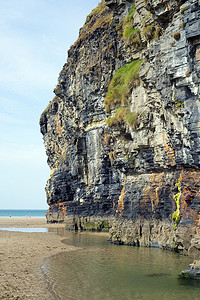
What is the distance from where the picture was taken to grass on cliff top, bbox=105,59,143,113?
33875mm

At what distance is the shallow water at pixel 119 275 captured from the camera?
13875 millimetres

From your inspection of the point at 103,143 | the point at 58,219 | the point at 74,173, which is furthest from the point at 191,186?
the point at 58,219

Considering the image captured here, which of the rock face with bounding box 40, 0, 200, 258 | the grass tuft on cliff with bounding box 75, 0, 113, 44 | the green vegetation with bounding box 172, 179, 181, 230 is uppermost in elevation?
the grass tuft on cliff with bounding box 75, 0, 113, 44

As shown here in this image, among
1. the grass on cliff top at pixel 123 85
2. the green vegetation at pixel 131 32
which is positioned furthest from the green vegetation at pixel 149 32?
the grass on cliff top at pixel 123 85

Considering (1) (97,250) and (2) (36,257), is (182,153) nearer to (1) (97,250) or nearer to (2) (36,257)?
(1) (97,250)

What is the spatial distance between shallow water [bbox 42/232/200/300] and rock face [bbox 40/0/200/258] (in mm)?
2077

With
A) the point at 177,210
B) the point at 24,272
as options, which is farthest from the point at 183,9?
the point at 24,272

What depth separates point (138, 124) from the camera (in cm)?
3102

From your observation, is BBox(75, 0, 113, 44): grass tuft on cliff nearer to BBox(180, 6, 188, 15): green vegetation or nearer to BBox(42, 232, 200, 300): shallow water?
BBox(180, 6, 188, 15): green vegetation

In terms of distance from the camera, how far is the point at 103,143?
48.3 m

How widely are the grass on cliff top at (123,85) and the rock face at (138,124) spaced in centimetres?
13

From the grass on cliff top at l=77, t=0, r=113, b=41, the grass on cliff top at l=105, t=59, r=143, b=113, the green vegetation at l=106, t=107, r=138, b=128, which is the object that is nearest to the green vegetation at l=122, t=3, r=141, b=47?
the grass on cliff top at l=105, t=59, r=143, b=113

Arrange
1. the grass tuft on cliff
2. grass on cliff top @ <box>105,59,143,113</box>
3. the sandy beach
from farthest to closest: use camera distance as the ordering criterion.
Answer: the grass tuft on cliff → grass on cliff top @ <box>105,59,143,113</box> → the sandy beach

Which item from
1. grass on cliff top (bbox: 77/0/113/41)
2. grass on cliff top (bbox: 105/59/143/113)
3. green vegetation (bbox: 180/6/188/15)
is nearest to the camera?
green vegetation (bbox: 180/6/188/15)
